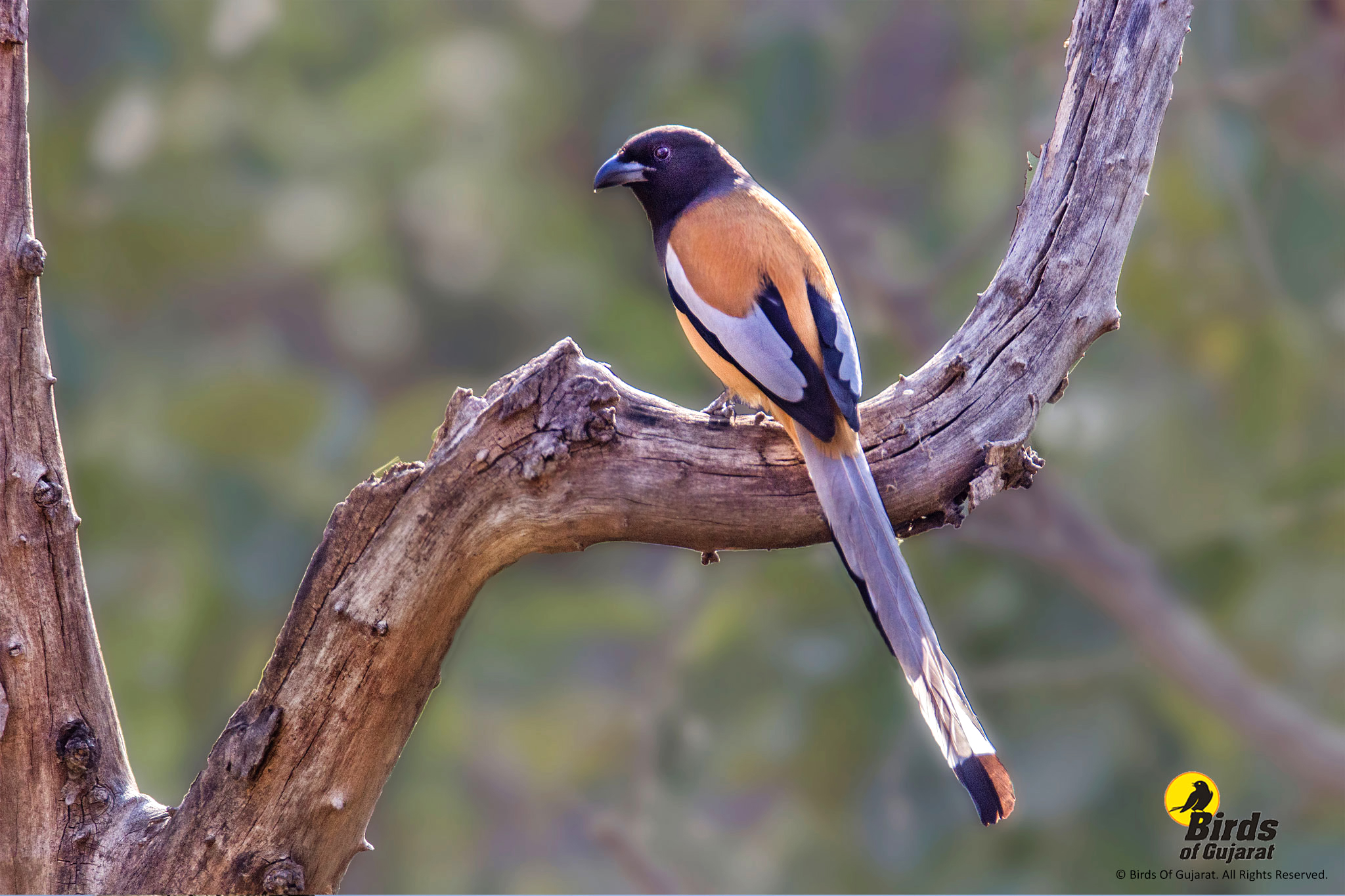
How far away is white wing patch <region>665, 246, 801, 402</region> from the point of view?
1.98m

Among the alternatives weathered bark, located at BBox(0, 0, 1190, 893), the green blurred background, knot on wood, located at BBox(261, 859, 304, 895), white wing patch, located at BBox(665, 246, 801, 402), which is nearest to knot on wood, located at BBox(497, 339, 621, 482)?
weathered bark, located at BBox(0, 0, 1190, 893)

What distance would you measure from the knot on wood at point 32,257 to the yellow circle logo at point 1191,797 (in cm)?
321

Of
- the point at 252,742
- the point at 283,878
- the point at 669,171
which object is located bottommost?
the point at 283,878

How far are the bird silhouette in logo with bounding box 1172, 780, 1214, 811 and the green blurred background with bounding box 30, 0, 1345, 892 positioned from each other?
208 cm

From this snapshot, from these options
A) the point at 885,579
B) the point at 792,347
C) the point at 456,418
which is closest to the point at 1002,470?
the point at 885,579

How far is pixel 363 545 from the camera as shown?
1.78 m

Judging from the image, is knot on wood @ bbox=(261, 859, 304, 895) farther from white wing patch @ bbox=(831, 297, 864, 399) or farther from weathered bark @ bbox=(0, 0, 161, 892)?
white wing patch @ bbox=(831, 297, 864, 399)

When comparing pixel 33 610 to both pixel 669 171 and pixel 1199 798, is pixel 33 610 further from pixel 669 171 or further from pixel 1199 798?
pixel 1199 798

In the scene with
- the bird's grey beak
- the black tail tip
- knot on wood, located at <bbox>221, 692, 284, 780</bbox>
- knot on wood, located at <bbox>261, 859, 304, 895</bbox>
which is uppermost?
the bird's grey beak

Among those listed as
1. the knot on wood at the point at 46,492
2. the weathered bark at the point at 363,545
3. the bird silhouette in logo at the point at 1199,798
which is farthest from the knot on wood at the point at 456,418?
the bird silhouette in logo at the point at 1199,798

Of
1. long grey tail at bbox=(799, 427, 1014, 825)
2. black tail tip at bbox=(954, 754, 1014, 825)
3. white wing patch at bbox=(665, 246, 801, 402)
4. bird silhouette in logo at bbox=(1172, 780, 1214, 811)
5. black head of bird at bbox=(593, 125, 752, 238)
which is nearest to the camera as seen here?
black tail tip at bbox=(954, 754, 1014, 825)

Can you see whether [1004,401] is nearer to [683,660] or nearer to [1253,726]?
[683,660]

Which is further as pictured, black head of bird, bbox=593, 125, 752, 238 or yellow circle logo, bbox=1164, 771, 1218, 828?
yellow circle logo, bbox=1164, 771, 1218, 828

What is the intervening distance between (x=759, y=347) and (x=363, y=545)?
806 mm
